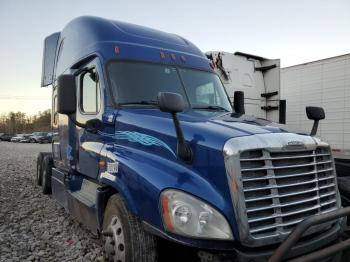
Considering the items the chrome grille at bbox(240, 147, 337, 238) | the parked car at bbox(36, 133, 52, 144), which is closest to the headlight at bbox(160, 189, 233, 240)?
the chrome grille at bbox(240, 147, 337, 238)

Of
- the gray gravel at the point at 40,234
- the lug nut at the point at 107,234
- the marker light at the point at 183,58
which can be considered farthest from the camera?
the marker light at the point at 183,58

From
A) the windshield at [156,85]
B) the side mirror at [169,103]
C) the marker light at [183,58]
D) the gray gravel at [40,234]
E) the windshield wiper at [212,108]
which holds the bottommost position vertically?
the gray gravel at [40,234]

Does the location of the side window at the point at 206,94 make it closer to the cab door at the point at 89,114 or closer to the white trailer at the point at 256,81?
→ the cab door at the point at 89,114

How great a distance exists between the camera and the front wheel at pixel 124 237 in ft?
10.5

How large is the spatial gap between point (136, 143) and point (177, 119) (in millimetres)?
751

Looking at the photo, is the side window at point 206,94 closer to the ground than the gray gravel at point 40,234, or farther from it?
farther from it

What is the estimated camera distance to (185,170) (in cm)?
306

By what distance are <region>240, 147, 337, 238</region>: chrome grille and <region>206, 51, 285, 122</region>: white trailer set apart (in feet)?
21.8

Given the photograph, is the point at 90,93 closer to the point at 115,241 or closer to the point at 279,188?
the point at 115,241

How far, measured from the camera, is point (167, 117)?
143 inches

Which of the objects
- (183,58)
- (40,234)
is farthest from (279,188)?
(40,234)

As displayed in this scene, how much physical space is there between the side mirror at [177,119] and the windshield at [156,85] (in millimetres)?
1097

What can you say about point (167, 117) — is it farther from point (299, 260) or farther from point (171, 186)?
point (299, 260)

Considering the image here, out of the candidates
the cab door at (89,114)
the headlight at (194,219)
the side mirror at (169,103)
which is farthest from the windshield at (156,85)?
the headlight at (194,219)
